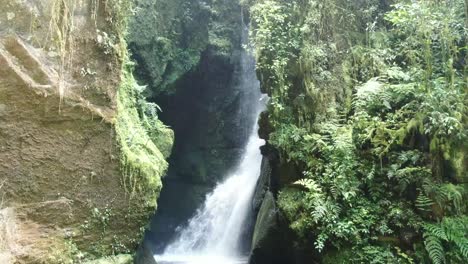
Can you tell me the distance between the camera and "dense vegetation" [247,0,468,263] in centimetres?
618

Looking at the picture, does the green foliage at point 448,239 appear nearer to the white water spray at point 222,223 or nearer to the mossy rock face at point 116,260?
the mossy rock face at point 116,260

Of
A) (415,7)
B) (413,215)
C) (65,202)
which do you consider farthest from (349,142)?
(65,202)

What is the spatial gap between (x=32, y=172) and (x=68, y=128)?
2.56ft

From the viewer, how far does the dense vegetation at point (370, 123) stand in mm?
6180

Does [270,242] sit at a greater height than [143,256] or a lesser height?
lesser

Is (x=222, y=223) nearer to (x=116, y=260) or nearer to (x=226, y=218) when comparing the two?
(x=226, y=218)

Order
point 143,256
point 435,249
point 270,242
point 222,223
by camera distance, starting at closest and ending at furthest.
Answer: point 435,249 → point 143,256 → point 270,242 → point 222,223

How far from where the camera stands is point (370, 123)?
7203mm

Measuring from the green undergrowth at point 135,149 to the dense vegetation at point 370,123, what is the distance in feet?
8.25

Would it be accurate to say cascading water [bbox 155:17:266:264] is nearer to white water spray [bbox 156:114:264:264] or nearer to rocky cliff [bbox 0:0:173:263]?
white water spray [bbox 156:114:264:264]

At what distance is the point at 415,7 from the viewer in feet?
23.7

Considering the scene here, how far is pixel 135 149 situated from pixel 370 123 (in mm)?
4248

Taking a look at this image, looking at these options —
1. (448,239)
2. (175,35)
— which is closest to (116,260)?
(448,239)

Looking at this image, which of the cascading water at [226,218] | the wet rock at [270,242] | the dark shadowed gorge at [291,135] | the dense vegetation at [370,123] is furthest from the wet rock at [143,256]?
the cascading water at [226,218]
